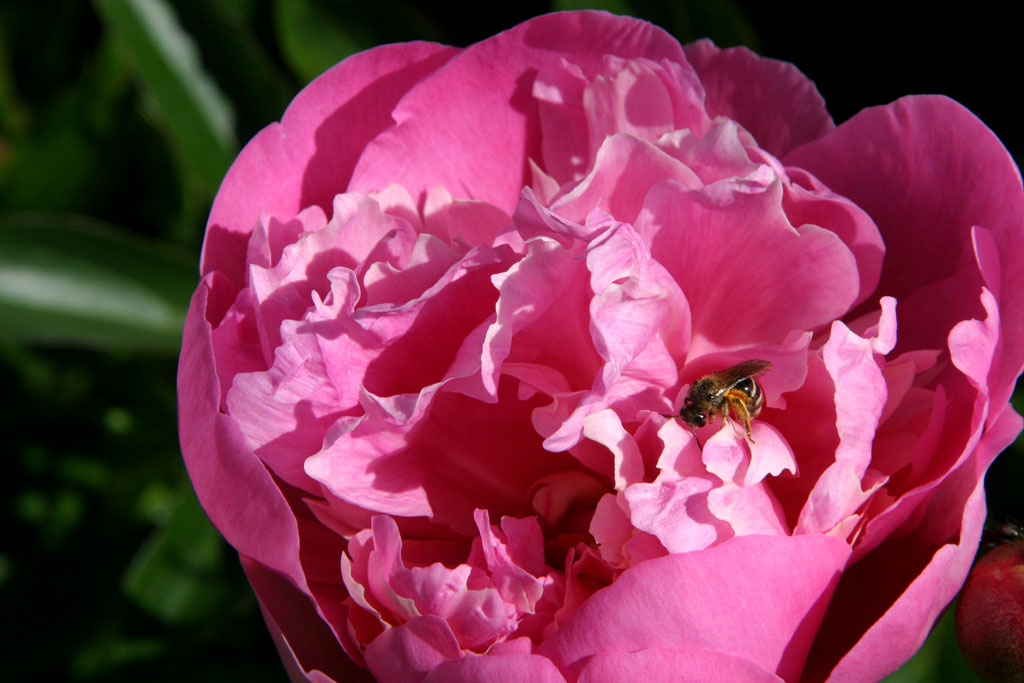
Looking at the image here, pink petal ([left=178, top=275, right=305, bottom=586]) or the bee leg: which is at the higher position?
pink petal ([left=178, top=275, right=305, bottom=586])

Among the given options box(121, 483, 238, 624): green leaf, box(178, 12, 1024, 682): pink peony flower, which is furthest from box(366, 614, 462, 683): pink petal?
box(121, 483, 238, 624): green leaf

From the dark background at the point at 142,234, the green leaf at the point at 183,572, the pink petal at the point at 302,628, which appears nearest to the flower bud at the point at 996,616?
the dark background at the point at 142,234

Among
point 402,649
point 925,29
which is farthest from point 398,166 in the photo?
point 925,29

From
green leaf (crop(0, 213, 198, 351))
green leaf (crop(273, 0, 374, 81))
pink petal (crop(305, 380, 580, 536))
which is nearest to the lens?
pink petal (crop(305, 380, 580, 536))

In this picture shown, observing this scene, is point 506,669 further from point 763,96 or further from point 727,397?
point 763,96

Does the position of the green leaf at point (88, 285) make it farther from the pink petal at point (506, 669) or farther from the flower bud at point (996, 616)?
the flower bud at point (996, 616)

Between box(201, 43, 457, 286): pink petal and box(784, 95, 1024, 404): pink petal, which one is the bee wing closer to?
box(784, 95, 1024, 404): pink petal
